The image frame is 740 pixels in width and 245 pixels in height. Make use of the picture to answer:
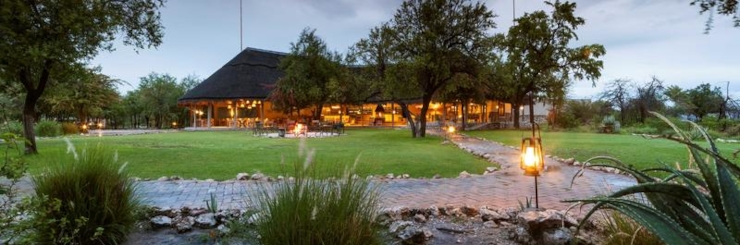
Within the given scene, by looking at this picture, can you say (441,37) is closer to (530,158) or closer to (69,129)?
(530,158)

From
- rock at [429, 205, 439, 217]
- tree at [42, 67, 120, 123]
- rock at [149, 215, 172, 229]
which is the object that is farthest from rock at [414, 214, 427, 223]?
tree at [42, 67, 120, 123]

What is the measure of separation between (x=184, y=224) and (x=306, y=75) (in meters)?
27.0

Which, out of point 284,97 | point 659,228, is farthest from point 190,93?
point 659,228

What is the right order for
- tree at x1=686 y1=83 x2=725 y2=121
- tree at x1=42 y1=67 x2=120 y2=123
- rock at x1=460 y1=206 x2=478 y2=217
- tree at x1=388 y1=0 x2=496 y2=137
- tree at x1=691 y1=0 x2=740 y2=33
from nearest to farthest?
tree at x1=691 y1=0 x2=740 y2=33 < rock at x1=460 y1=206 x2=478 y2=217 < tree at x1=388 y1=0 x2=496 y2=137 < tree at x1=686 y1=83 x2=725 y2=121 < tree at x1=42 y1=67 x2=120 y2=123

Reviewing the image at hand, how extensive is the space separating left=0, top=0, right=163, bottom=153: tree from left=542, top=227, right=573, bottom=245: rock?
373 inches

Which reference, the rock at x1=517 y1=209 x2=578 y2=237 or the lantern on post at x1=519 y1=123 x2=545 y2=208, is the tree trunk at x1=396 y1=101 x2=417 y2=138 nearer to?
the lantern on post at x1=519 y1=123 x2=545 y2=208

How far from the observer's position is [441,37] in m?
18.1

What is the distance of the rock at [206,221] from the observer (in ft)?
13.2

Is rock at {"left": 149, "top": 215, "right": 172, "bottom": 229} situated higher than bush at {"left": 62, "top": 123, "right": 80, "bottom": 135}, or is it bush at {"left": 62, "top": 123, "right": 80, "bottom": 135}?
bush at {"left": 62, "top": 123, "right": 80, "bottom": 135}

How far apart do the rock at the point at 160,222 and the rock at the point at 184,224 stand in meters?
0.07

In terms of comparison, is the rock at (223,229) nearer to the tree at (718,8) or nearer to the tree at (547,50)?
the tree at (718,8)

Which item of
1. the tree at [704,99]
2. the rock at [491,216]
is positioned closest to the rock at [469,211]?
the rock at [491,216]

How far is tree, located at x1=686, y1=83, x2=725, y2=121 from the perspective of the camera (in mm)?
28609

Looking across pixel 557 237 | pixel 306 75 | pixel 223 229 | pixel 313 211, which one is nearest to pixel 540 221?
pixel 557 237
